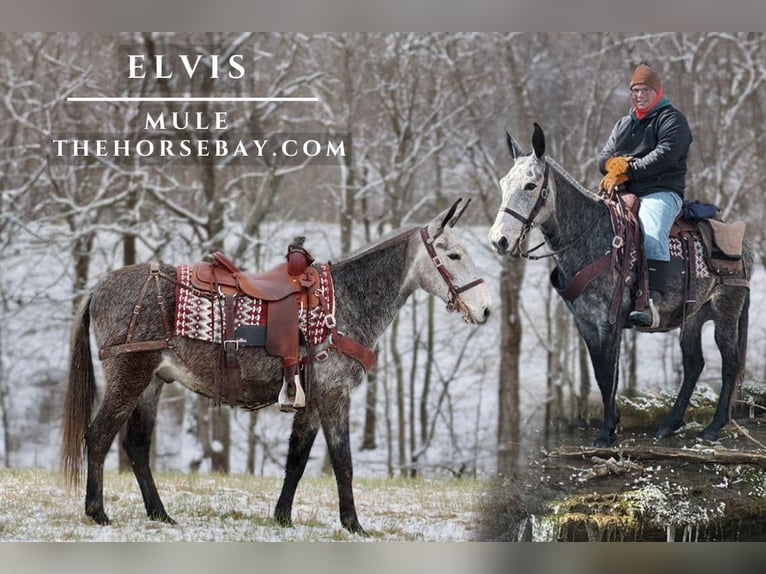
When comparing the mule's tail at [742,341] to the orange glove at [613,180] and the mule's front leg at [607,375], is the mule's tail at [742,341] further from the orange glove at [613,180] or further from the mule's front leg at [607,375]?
the orange glove at [613,180]

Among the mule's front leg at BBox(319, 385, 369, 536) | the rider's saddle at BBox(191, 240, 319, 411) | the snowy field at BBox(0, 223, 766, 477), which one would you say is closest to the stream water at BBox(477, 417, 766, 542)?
the snowy field at BBox(0, 223, 766, 477)

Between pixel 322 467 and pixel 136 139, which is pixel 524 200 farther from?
pixel 322 467

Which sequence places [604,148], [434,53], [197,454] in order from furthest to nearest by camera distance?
1. [197,454]
2. [434,53]
3. [604,148]

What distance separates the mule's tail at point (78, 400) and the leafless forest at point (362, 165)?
4.65 feet

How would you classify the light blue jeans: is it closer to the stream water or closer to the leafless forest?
the leafless forest

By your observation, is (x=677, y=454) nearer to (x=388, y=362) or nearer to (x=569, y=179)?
(x=569, y=179)

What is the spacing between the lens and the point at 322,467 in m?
8.51

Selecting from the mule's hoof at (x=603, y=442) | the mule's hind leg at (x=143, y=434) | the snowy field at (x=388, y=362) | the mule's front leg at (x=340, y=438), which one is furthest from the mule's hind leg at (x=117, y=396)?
the mule's hoof at (x=603, y=442)

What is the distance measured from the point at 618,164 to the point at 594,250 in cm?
60

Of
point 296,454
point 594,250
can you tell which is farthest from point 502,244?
point 296,454

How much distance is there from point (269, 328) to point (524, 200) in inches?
69.4

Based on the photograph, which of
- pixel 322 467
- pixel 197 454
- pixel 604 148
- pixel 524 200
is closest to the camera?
pixel 524 200

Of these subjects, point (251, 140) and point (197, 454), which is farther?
point (197, 454)

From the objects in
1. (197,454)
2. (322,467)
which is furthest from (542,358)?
(197,454)
